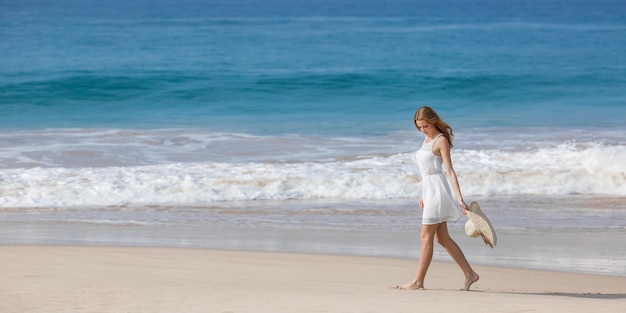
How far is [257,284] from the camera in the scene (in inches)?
249

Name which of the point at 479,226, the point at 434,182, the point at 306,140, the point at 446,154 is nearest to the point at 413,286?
the point at 479,226

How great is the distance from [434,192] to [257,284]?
4.41 feet

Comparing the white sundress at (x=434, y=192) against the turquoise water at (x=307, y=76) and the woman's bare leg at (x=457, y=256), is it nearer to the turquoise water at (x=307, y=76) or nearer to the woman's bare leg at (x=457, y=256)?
the woman's bare leg at (x=457, y=256)

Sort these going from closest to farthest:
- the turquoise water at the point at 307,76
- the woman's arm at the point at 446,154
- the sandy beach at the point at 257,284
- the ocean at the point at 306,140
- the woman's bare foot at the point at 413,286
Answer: the sandy beach at the point at 257,284 < the woman's arm at the point at 446,154 < the woman's bare foot at the point at 413,286 < the ocean at the point at 306,140 < the turquoise water at the point at 307,76

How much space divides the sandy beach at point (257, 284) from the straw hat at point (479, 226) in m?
0.37

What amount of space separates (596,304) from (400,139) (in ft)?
40.4

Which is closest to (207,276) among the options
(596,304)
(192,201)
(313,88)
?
(596,304)

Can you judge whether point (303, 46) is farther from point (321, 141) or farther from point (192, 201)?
point (192, 201)

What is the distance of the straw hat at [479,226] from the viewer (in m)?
6.12

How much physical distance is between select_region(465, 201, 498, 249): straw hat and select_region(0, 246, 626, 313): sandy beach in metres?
0.37

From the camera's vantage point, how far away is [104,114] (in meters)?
23.0

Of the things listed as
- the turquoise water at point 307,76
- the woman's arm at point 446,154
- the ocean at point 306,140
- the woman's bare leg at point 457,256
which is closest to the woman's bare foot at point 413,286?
the woman's bare leg at point 457,256

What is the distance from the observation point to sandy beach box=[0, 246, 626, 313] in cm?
530

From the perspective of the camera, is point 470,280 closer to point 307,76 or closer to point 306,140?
point 306,140
